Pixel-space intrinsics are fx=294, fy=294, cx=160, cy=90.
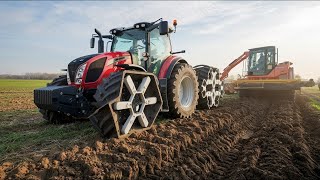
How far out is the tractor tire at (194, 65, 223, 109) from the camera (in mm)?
9984

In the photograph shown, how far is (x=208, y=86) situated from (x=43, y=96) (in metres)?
6.16

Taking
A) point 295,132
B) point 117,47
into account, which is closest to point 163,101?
point 117,47

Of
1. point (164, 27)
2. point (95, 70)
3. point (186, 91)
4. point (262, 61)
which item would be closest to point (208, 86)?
point (186, 91)

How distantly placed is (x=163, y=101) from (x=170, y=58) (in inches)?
59.3

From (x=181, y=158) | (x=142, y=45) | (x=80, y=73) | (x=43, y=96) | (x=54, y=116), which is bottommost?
(x=181, y=158)

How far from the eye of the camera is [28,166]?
3.79m

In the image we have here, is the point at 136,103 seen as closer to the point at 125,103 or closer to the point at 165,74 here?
the point at 125,103

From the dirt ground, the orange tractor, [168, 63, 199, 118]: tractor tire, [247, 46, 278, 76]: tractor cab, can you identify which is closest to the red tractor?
[168, 63, 199, 118]: tractor tire

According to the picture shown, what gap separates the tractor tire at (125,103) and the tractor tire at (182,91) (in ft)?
2.82

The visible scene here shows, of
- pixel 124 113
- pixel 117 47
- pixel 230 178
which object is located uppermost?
pixel 117 47

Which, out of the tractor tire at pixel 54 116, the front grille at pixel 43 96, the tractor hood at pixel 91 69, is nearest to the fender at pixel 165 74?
the tractor hood at pixel 91 69

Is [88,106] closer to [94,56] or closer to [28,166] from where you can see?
[94,56]

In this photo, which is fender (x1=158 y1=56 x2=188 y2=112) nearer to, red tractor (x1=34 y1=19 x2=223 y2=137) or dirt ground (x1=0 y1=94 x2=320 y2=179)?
red tractor (x1=34 y1=19 x2=223 y2=137)

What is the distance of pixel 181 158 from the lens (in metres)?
4.79
